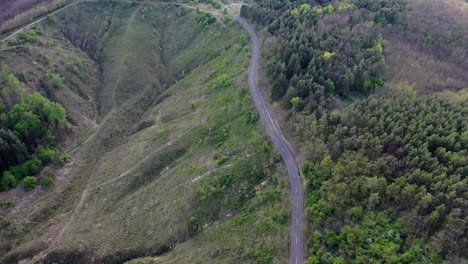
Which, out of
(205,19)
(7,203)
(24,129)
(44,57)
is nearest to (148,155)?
(7,203)

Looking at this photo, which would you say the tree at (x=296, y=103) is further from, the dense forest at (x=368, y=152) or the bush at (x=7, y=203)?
the bush at (x=7, y=203)

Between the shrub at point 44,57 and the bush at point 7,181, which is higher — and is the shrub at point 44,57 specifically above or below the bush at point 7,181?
above

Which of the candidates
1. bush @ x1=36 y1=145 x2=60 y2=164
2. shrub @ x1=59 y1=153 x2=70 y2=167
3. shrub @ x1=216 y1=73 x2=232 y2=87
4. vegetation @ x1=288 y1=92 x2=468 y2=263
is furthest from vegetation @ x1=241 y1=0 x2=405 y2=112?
bush @ x1=36 y1=145 x2=60 y2=164

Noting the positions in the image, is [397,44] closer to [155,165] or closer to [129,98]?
[155,165]

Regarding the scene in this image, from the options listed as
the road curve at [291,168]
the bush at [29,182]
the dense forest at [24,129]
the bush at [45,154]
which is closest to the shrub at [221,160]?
the road curve at [291,168]

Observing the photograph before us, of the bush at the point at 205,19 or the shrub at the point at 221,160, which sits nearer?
the shrub at the point at 221,160

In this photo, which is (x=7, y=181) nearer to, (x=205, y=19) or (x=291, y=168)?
(x=291, y=168)

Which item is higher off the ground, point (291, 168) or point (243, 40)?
point (243, 40)
